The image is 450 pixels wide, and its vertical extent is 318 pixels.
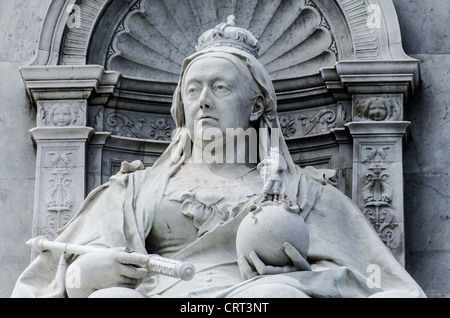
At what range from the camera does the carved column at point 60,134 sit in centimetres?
1625

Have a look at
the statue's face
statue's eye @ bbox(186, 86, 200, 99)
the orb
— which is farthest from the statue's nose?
the orb

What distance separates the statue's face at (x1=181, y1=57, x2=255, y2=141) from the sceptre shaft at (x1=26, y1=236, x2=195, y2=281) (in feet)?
4.97

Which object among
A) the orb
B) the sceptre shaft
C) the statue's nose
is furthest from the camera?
the statue's nose

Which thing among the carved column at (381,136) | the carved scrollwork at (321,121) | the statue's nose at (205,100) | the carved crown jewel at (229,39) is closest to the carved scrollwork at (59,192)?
the carved crown jewel at (229,39)

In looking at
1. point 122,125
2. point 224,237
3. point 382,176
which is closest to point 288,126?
point 382,176

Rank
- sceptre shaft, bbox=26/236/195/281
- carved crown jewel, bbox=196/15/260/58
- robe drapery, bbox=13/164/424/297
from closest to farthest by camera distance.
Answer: sceptre shaft, bbox=26/236/195/281, robe drapery, bbox=13/164/424/297, carved crown jewel, bbox=196/15/260/58

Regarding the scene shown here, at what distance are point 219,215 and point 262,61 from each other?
9.16 feet

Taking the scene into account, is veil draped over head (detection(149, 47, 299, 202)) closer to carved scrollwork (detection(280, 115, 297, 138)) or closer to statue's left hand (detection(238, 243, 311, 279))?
carved scrollwork (detection(280, 115, 297, 138))

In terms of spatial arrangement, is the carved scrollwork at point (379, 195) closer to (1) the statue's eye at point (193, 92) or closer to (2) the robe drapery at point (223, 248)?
(2) the robe drapery at point (223, 248)

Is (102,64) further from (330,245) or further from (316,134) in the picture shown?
(330,245)

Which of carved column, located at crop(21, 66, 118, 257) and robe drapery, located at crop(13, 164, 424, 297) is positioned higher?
carved column, located at crop(21, 66, 118, 257)

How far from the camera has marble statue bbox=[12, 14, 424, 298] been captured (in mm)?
13758

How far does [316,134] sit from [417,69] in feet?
3.30
